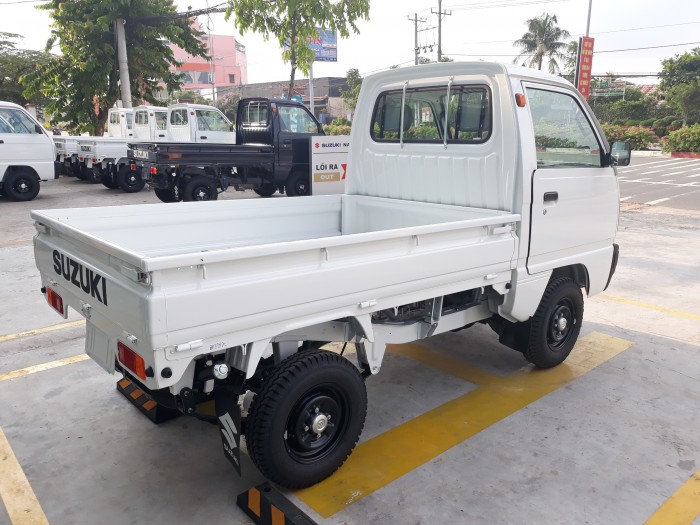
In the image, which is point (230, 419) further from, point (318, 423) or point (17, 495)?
point (17, 495)

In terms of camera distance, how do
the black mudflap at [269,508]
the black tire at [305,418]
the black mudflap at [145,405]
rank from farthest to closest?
the black mudflap at [145,405]
the black tire at [305,418]
the black mudflap at [269,508]

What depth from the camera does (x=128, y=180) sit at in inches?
560

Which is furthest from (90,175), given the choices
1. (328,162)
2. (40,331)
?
(40,331)

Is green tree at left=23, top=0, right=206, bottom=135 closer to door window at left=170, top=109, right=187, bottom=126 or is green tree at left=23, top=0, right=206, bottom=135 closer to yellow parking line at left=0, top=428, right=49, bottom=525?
door window at left=170, top=109, right=187, bottom=126

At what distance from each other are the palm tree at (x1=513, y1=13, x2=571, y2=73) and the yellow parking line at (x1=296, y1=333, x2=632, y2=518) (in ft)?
145

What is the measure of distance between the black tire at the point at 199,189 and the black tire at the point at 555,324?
27.6ft

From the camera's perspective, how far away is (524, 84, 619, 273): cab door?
3764mm

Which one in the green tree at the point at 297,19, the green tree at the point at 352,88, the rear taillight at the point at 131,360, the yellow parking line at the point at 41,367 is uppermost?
the green tree at the point at 352,88

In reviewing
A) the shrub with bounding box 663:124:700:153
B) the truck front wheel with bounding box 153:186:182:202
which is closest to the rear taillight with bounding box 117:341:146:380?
the truck front wheel with bounding box 153:186:182:202

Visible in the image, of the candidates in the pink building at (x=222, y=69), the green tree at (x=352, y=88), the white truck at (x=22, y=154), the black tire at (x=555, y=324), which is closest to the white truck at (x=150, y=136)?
the white truck at (x=22, y=154)

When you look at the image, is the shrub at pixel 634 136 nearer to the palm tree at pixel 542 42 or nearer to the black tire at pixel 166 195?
the palm tree at pixel 542 42

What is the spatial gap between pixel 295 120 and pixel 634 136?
28305 millimetres

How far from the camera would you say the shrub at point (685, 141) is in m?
30.6

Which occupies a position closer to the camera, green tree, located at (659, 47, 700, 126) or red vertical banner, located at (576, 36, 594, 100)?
red vertical banner, located at (576, 36, 594, 100)
